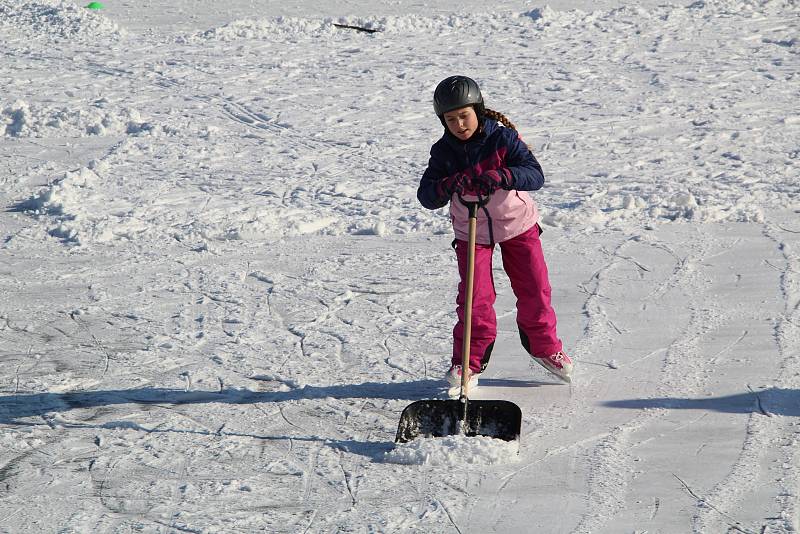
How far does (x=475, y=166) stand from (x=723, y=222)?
10.7 feet

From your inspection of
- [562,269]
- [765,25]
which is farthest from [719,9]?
[562,269]

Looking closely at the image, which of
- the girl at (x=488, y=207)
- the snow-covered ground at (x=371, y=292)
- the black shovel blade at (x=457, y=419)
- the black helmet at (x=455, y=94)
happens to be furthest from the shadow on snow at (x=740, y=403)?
the black helmet at (x=455, y=94)

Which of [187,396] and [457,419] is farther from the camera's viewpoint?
[187,396]

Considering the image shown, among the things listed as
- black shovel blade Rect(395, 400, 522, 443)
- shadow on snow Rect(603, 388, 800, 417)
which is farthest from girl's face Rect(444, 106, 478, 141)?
shadow on snow Rect(603, 388, 800, 417)

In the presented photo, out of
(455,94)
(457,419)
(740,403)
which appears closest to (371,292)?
(457,419)

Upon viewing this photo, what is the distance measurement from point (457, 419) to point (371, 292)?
2.03 m

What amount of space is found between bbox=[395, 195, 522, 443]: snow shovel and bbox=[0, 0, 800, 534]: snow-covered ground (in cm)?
13

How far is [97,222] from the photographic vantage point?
730cm

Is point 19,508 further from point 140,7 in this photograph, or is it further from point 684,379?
point 140,7

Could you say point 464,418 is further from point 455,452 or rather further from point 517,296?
point 517,296

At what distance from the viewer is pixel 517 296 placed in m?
4.44

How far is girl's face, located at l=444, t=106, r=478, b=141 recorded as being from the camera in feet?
13.2

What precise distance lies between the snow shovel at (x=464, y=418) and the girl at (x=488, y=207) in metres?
0.15

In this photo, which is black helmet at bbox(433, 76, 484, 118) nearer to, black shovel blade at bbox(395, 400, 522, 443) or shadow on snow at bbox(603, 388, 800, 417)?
black shovel blade at bbox(395, 400, 522, 443)
